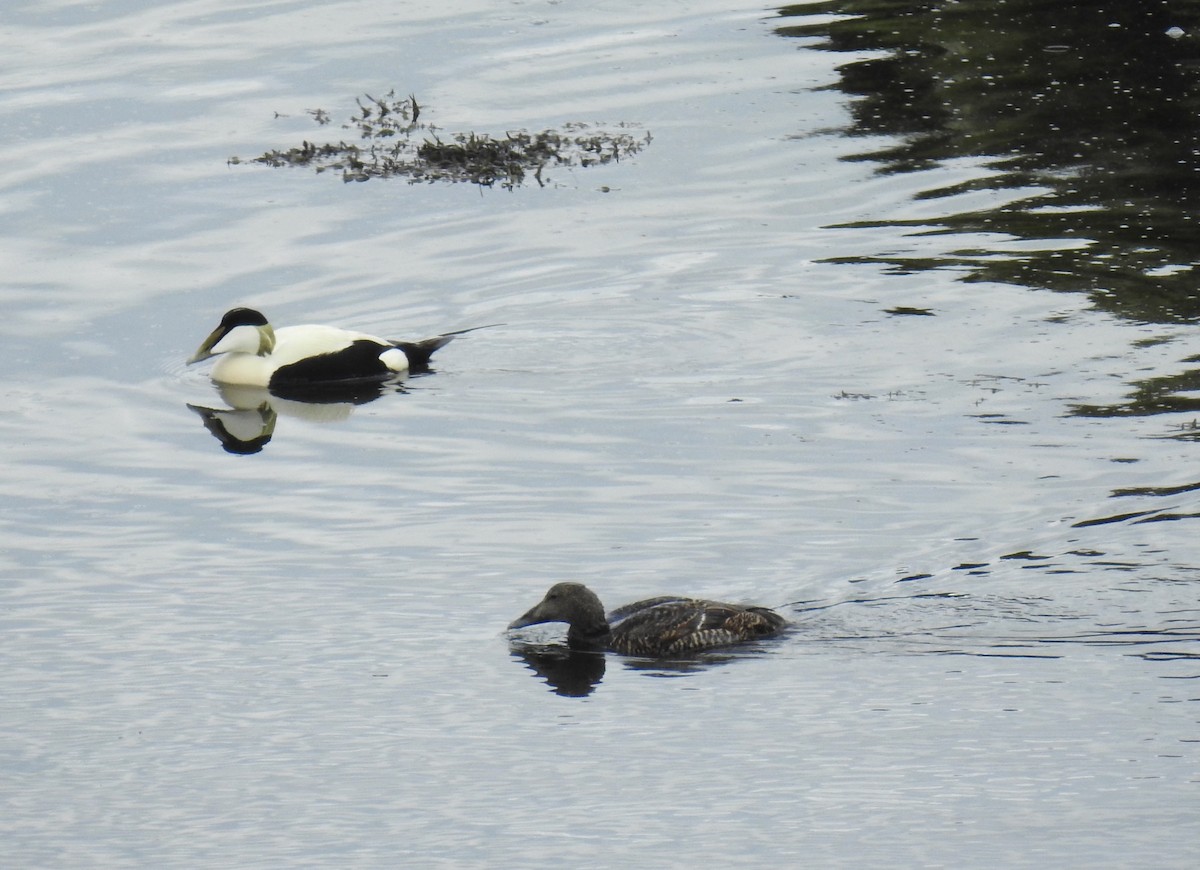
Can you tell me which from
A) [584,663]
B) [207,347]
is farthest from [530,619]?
[207,347]

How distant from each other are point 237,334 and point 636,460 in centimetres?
419

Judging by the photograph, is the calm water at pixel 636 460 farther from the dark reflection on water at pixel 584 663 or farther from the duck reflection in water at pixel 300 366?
the duck reflection in water at pixel 300 366

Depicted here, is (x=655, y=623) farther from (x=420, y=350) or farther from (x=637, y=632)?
(x=420, y=350)

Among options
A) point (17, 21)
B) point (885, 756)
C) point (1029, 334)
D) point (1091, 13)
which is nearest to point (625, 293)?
point (1029, 334)

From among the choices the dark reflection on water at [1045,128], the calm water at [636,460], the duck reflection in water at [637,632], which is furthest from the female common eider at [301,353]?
the duck reflection in water at [637,632]

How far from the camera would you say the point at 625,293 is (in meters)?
17.0

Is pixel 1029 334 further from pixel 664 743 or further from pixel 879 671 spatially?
pixel 664 743

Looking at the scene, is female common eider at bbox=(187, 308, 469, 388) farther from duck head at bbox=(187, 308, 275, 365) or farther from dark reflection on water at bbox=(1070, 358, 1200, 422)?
dark reflection on water at bbox=(1070, 358, 1200, 422)

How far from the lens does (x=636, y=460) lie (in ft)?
43.5

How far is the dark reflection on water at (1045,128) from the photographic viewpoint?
672 inches

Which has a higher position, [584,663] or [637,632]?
[637,632]

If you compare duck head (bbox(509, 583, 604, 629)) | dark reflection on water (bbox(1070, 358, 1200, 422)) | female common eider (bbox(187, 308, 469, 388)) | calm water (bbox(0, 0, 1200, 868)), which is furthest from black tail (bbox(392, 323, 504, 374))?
duck head (bbox(509, 583, 604, 629))

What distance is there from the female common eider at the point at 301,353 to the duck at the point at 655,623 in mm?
5596

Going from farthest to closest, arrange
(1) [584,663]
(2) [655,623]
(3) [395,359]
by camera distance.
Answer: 1. (3) [395,359]
2. (1) [584,663]
3. (2) [655,623]
